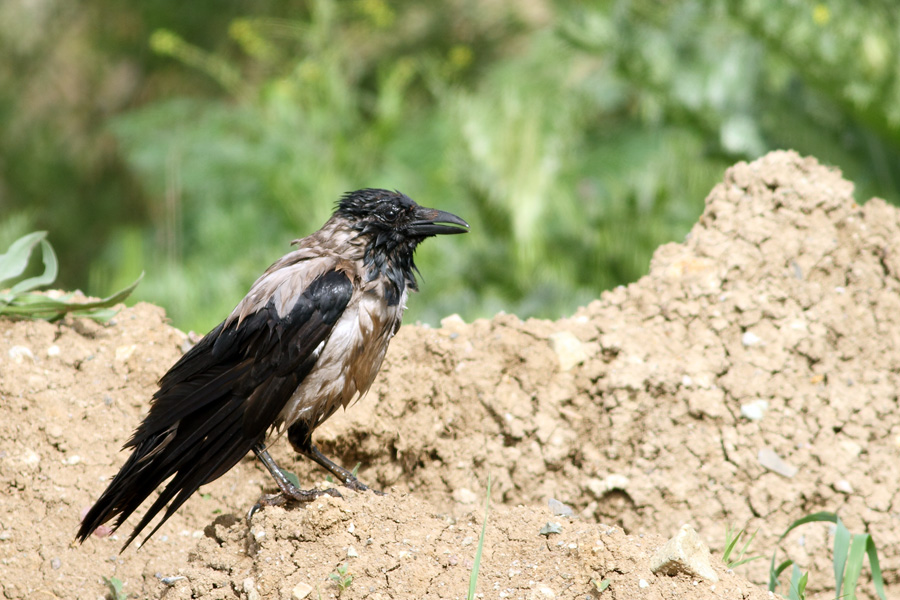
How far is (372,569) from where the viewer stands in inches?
107

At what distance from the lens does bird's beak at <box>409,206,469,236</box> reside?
376 cm

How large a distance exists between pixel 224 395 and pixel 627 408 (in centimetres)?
147

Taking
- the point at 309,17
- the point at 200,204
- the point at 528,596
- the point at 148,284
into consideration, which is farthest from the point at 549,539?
the point at 309,17

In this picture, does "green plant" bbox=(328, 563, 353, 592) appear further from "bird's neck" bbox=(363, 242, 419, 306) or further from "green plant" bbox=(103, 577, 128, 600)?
"bird's neck" bbox=(363, 242, 419, 306)

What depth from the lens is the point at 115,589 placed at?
293 cm

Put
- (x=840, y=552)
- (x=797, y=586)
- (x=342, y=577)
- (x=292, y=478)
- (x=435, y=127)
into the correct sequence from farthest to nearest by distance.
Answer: (x=435, y=127)
(x=292, y=478)
(x=840, y=552)
(x=797, y=586)
(x=342, y=577)

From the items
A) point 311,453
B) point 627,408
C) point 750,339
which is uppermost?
point 750,339

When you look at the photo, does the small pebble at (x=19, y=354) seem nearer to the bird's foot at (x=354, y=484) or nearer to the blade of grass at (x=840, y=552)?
the bird's foot at (x=354, y=484)

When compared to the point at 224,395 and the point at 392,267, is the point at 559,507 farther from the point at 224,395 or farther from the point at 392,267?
the point at 224,395

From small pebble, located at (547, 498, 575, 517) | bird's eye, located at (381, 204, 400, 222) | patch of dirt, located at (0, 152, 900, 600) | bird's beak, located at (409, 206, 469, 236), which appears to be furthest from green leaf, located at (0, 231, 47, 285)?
small pebble, located at (547, 498, 575, 517)

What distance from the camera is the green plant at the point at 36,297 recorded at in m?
3.73

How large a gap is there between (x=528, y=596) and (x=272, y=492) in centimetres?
132

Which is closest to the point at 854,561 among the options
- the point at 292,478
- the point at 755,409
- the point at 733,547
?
the point at 733,547

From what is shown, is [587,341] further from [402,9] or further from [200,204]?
[402,9]
